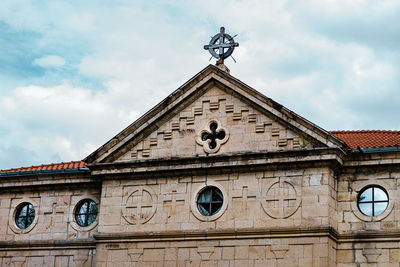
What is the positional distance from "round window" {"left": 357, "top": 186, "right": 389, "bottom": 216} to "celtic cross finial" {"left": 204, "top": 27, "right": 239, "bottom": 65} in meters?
7.01

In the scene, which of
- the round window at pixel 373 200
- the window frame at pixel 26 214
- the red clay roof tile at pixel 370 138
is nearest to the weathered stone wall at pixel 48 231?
the window frame at pixel 26 214

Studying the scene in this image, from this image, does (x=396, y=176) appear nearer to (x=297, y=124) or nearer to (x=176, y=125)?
(x=297, y=124)

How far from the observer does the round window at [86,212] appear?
32594mm

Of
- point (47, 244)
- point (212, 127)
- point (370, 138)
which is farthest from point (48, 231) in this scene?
point (370, 138)

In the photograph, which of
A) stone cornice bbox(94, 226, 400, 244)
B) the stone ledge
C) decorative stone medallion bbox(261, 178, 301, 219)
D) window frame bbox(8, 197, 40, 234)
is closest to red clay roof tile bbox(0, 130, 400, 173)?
window frame bbox(8, 197, 40, 234)

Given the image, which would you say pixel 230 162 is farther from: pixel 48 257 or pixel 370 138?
pixel 48 257

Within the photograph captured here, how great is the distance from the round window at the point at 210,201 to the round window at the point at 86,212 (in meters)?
4.55

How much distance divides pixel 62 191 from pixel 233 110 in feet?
24.6

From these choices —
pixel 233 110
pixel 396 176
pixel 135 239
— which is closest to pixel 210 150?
pixel 233 110

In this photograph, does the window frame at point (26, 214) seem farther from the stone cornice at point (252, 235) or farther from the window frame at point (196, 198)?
the window frame at point (196, 198)

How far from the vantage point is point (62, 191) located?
3341cm

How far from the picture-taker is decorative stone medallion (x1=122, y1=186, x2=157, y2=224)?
30.7 m

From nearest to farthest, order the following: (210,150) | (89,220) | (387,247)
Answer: (387,247), (210,150), (89,220)

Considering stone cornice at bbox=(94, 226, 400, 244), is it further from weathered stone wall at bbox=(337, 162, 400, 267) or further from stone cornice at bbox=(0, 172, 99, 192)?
stone cornice at bbox=(0, 172, 99, 192)
